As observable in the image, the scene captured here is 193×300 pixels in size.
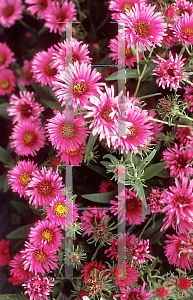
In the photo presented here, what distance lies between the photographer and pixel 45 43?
930mm

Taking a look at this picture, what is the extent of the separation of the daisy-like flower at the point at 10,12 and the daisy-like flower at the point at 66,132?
575mm

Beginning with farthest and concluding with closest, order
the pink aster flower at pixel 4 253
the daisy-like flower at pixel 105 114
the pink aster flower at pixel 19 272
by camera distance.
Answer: the pink aster flower at pixel 4 253, the pink aster flower at pixel 19 272, the daisy-like flower at pixel 105 114

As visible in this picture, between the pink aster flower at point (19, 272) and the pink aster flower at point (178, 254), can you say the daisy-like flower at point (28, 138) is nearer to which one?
the pink aster flower at point (19, 272)

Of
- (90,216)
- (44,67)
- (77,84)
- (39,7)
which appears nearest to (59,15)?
(39,7)

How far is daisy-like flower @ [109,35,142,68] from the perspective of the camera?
70 centimetres

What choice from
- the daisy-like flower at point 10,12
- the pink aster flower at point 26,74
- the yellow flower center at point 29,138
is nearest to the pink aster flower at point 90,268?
the yellow flower center at point 29,138

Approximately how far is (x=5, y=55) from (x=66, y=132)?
540mm

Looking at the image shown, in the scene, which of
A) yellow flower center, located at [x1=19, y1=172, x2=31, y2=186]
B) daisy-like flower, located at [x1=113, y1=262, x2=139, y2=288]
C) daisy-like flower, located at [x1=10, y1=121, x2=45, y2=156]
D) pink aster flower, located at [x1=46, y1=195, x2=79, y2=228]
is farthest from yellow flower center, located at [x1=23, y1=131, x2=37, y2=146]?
daisy-like flower, located at [x1=113, y1=262, x2=139, y2=288]

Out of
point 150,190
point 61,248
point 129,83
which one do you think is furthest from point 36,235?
point 129,83

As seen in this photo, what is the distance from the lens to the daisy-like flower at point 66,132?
62 cm

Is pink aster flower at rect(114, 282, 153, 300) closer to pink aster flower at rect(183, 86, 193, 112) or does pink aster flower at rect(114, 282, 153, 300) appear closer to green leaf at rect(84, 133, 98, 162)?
green leaf at rect(84, 133, 98, 162)

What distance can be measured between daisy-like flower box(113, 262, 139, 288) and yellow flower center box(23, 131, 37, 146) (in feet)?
1.40

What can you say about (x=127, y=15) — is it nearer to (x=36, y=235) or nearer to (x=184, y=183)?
(x=184, y=183)

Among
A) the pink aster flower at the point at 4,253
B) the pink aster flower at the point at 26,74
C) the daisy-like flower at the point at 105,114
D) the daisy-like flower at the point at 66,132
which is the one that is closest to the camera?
the daisy-like flower at the point at 105,114
